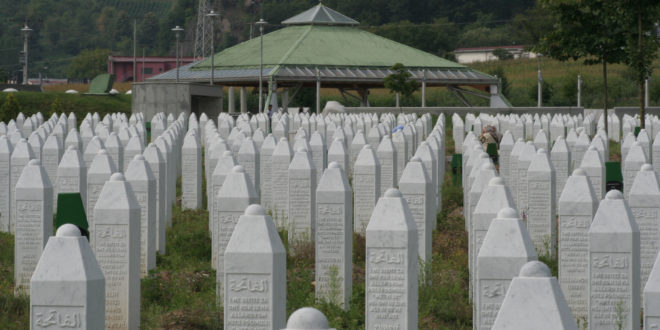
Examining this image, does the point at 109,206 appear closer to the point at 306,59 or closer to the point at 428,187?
the point at 428,187

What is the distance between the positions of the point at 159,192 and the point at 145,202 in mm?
2047

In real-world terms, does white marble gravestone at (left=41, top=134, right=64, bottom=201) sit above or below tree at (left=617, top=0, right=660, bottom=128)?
below

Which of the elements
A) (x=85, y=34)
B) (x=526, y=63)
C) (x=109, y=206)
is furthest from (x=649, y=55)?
(x=85, y=34)

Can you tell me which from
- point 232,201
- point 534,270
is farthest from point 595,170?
point 534,270

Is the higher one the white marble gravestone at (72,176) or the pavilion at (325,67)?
the pavilion at (325,67)

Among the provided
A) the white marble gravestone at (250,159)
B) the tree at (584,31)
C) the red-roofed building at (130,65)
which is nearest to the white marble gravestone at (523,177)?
the white marble gravestone at (250,159)

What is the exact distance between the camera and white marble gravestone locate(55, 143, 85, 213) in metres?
12.4

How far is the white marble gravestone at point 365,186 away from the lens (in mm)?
12852

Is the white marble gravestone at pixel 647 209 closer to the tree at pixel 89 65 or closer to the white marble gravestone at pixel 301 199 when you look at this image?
the white marble gravestone at pixel 301 199

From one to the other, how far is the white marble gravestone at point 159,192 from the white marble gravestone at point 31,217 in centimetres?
174

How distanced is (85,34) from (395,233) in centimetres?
15907

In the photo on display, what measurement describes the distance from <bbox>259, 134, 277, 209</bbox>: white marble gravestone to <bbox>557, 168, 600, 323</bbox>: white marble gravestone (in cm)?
530

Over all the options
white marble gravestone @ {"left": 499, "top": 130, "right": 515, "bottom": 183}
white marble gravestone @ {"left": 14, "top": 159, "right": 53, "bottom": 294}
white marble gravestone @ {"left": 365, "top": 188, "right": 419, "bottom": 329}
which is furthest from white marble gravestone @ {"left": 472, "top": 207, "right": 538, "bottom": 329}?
white marble gravestone @ {"left": 499, "top": 130, "right": 515, "bottom": 183}

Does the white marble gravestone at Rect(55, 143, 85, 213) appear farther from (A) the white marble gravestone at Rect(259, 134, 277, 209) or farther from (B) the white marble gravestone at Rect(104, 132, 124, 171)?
(B) the white marble gravestone at Rect(104, 132, 124, 171)
